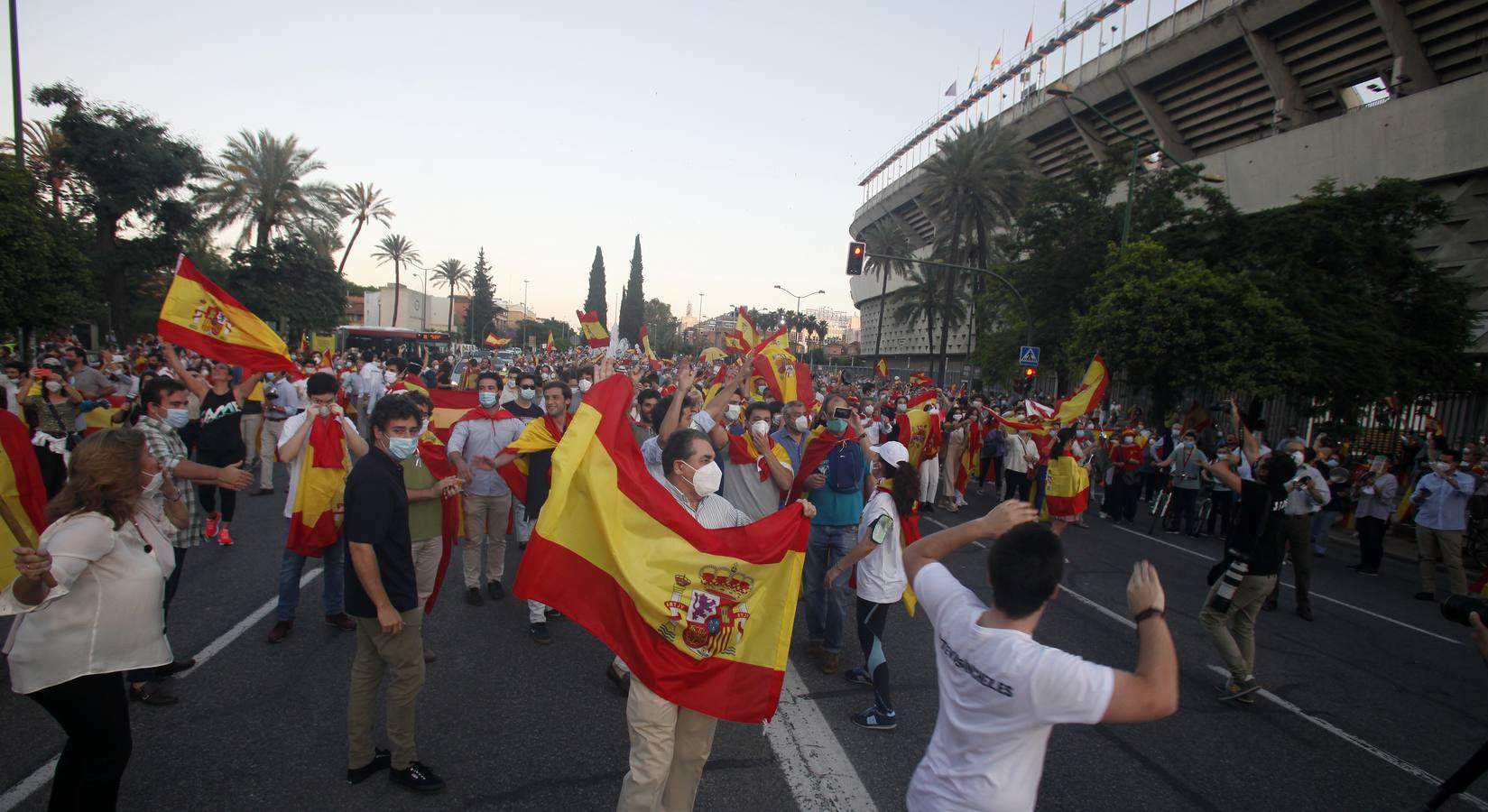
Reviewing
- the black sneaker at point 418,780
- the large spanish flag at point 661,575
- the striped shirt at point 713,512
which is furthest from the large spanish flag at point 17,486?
the striped shirt at point 713,512

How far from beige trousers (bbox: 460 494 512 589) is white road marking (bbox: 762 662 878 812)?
297 centimetres

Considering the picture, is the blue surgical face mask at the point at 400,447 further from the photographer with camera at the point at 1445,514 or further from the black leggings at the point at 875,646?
the photographer with camera at the point at 1445,514

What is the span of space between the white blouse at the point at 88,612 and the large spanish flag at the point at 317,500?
2216 mm

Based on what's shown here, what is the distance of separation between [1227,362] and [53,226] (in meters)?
27.9

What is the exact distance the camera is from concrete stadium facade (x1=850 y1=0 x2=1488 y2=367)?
2039cm

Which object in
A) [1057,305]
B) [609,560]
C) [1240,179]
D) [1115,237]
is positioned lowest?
[609,560]

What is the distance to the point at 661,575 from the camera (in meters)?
3.13

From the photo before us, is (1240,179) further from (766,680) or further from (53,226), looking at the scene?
(53,226)

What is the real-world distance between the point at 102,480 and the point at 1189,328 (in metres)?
18.9

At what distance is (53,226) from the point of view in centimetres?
1839

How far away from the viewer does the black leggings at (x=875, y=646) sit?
4.38 metres

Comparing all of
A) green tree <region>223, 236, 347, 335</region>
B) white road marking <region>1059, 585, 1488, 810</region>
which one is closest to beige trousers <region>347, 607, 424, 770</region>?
white road marking <region>1059, 585, 1488, 810</region>

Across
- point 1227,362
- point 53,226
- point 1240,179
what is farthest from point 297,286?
point 1240,179

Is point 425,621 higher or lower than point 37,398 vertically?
lower
